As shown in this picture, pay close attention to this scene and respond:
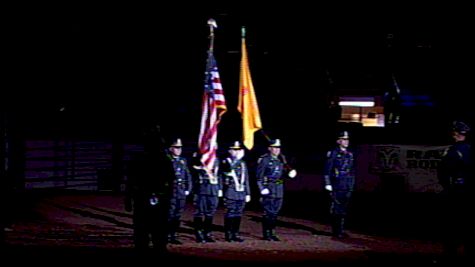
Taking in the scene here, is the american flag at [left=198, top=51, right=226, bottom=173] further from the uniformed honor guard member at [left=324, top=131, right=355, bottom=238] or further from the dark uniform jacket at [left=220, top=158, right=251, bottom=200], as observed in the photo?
the uniformed honor guard member at [left=324, top=131, right=355, bottom=238]

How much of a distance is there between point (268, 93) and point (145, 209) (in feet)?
74.5

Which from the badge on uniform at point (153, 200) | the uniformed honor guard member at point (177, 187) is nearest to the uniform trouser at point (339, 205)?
the uniformed honor guard member at point (177, 187)

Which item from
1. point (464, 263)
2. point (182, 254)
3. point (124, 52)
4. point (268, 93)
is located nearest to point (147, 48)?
point (124, 52)

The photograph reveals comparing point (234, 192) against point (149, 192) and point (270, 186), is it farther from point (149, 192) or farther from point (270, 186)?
point (149, 192)

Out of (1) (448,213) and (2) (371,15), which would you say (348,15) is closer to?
(2) (371,15)

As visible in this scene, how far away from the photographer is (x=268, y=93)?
35.1 metres

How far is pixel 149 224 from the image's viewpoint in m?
12.9

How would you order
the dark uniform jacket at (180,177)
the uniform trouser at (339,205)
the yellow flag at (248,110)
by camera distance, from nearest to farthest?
the dark uniform jacket at (180,177) < the yellow flag at (248,110) < the uniform trouser at (339,205)

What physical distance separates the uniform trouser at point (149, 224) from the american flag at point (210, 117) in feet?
12.6

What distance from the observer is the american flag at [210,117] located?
16672 millimetres

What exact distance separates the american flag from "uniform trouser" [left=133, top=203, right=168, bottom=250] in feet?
12.6

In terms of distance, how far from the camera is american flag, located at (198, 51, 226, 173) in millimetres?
16672

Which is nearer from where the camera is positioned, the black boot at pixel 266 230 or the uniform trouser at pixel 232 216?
the uniform trouser at pixel 232 216

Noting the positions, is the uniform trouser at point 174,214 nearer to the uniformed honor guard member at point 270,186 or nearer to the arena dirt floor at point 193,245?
the arena dirt floor at point 193,245
